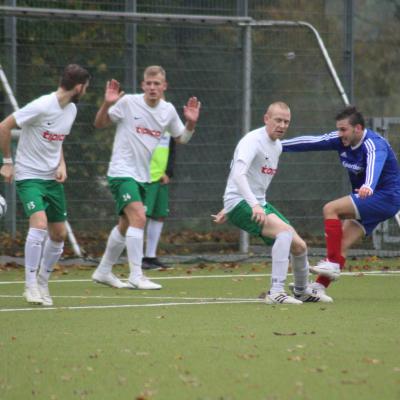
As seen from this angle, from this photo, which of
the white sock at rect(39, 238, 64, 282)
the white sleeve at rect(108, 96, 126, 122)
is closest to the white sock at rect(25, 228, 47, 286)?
the white sock at rect(39, 238, 64, 282)

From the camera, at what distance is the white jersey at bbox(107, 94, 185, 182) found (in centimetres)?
1250

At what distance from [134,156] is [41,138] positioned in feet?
5.47

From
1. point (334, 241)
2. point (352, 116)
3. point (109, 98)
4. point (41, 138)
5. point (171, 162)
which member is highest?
point (109, 98)

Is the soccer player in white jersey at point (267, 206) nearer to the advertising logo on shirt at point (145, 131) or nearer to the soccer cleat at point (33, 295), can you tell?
the soccer cleat at point (33, 295)

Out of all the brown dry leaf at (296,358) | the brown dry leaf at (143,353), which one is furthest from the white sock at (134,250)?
the brown dry leaf at (296,358)

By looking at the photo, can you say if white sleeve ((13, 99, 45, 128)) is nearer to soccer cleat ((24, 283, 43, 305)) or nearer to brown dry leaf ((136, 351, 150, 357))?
soccer cleat ((24, 283, 43, 305))

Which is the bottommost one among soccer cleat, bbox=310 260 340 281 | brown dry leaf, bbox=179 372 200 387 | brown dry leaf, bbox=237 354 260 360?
brown dry leaf, bbox=237 354 260 360

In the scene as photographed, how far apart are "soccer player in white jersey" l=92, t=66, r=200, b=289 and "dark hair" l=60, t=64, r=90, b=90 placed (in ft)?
4.18

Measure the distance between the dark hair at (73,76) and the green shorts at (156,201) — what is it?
4.40 m

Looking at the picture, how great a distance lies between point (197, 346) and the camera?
26.5 ft

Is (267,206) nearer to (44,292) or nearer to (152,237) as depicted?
(44,292)

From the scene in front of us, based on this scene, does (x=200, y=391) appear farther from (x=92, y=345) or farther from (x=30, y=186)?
(x=30, y=186)

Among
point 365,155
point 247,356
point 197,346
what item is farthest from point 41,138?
point 247,356

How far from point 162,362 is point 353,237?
15.2 ft
